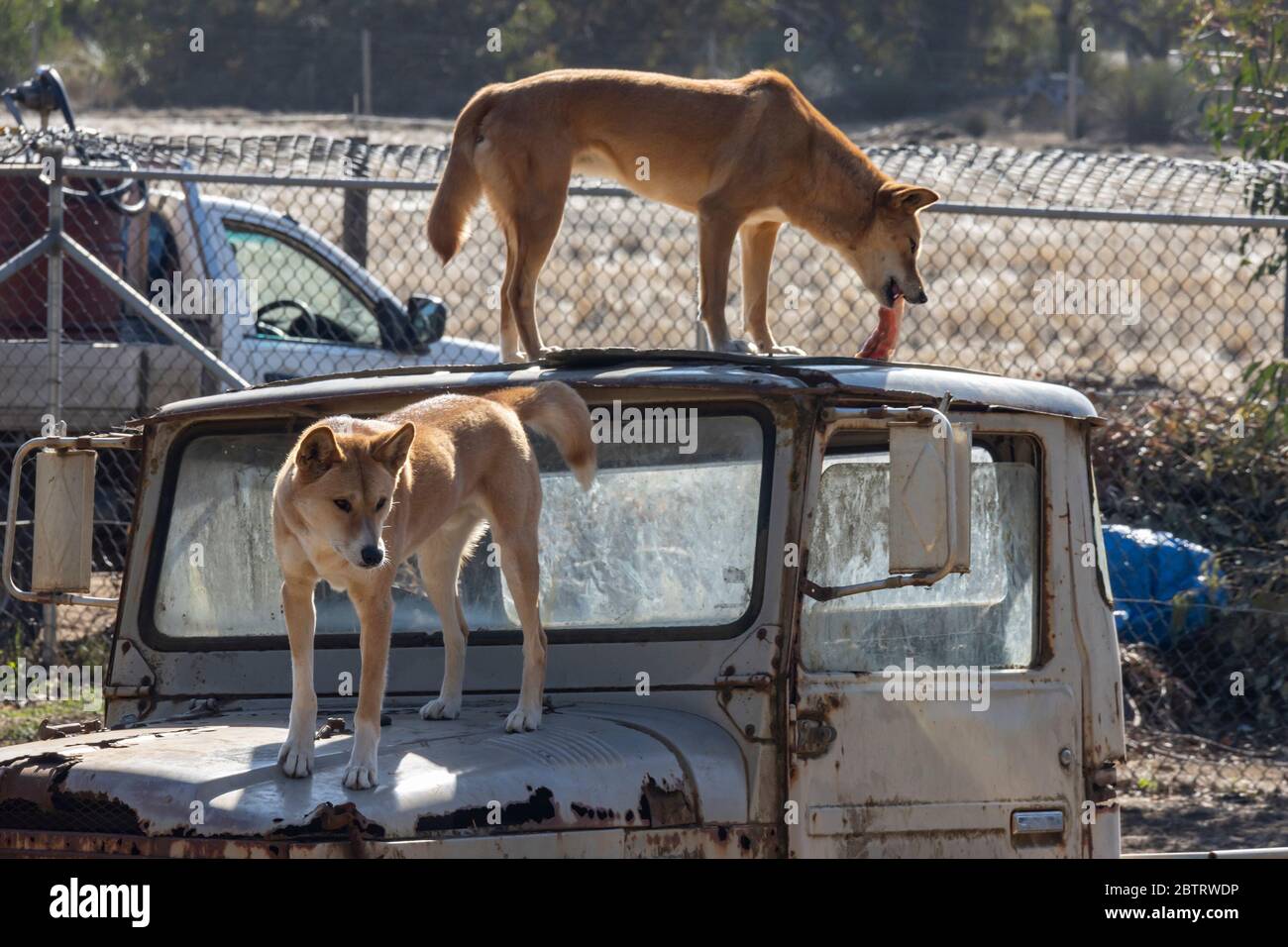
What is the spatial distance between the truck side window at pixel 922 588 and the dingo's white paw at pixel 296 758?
1.12 meters

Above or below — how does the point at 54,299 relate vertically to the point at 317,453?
above

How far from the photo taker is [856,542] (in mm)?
4145

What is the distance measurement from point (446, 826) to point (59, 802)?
0.79 m

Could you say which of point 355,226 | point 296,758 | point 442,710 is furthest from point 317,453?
point 355,226

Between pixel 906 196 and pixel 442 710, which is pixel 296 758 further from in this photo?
pixel 906 196

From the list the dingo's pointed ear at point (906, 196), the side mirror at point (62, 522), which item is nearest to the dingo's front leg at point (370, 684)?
the side mirror at point (62, 522)

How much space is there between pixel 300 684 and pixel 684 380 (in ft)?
3.58

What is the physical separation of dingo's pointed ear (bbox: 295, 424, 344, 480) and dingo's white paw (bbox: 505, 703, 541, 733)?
2.19ft

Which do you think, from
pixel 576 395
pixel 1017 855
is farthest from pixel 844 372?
pixel 1017 855

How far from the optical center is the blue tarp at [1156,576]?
26.6 ft

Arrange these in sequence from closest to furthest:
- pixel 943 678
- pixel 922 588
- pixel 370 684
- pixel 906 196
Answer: pixel 370 684 < pixel 943 678 < pixel 922 588 < pixel 906 196

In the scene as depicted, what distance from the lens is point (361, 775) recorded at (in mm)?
3305
